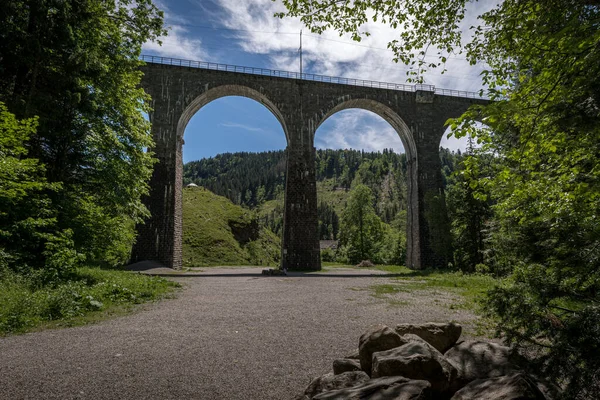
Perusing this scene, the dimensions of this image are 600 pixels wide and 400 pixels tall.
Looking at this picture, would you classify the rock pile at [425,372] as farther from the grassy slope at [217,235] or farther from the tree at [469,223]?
the grassy slope at [217,235]

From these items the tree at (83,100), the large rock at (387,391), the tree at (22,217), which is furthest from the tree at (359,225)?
the large rock at (387,391)

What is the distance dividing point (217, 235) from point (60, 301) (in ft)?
138

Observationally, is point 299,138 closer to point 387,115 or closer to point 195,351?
point 387,115

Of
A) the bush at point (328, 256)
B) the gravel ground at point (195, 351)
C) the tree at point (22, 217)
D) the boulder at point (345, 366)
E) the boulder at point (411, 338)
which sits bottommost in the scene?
the bush at point (328, 256)

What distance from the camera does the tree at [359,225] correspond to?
47500 mm

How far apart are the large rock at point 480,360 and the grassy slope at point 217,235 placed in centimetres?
3562

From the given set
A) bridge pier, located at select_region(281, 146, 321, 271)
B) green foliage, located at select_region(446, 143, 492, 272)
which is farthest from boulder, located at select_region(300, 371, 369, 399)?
green foliage, located at select_region(446, 143, 492, 272)

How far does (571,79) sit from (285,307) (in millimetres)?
8357

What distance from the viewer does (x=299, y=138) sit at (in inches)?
1149

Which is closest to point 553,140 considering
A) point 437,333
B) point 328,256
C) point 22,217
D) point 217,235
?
point 437,333

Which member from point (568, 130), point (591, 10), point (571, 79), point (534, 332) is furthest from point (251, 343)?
point (591, 10)

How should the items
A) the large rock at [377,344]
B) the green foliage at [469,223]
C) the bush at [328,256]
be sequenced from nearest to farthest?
the large rock at [377,344]
the green foliage at [469,223]
the bush at [328,256]

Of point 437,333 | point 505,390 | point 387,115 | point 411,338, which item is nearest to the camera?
point 505,390

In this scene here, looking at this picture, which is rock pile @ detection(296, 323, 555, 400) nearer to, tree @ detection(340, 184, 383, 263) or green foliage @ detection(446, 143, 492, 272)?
green foliage @ detection(446, 143, 492, 272)
